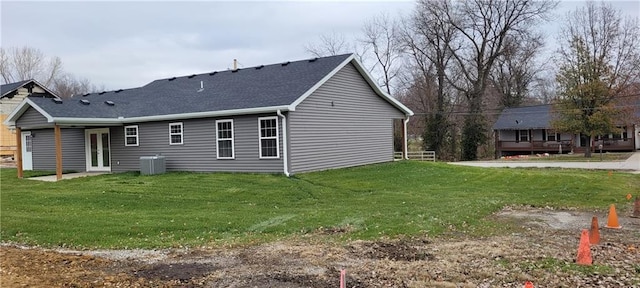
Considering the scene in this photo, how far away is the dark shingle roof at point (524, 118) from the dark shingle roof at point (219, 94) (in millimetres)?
31376

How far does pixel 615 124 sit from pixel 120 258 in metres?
37.0

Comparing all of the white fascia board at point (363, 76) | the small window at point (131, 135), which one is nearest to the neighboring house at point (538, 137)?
the white fascia board at point (363, 76)

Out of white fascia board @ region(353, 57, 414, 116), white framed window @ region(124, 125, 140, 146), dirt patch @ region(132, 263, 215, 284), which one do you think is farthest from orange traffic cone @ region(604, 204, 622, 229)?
white framed window @ region(124, 125, 140, 146)

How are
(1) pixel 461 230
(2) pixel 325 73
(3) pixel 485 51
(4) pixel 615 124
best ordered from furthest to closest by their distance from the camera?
(3) pixel 485 51
(4) pixel 615 124
(2) pixel 325 73
(1) pixel 461 230

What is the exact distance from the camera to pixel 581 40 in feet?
119

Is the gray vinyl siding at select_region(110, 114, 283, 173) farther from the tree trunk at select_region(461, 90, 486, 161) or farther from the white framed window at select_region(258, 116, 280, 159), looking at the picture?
the tree trunk at select_region(461, 90, 486, 161)

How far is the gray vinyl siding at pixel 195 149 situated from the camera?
17.7 meters

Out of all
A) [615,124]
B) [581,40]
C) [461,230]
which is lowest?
[461,230]

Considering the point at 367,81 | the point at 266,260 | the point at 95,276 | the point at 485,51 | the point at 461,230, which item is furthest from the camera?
the point at 485,51

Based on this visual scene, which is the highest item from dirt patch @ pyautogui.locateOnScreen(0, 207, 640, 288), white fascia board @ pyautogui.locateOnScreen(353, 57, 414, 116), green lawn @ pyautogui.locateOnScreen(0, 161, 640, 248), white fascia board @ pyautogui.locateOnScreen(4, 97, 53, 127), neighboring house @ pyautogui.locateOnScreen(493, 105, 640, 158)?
white fascia board @ pyautogui.locateOnScreen(353, 57, 414, 116)

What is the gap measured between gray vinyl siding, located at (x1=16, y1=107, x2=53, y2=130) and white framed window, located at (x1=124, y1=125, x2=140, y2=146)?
9.43ft

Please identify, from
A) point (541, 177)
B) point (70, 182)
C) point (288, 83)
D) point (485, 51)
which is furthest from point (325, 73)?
point (485, 51)

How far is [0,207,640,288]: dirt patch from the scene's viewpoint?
18.8ft

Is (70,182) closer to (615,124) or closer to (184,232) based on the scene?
(184,232)
